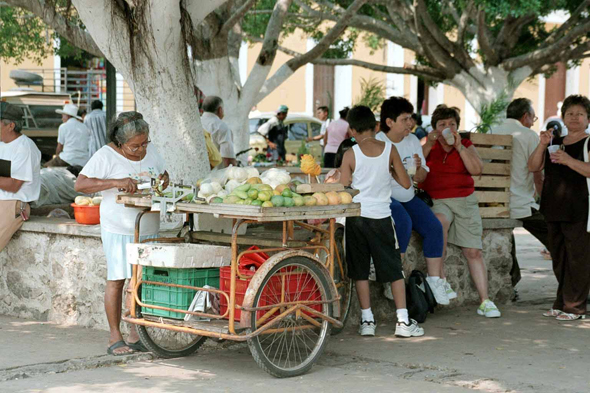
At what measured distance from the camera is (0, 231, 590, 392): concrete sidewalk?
5.59 m

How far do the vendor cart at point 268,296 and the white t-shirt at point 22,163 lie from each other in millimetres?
1678

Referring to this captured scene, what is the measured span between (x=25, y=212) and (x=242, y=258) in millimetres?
2467

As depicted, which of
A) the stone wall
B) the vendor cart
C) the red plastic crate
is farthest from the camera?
the stone wall

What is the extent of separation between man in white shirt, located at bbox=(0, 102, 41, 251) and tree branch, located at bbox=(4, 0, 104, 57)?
66.2 inches

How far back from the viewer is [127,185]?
5.97 metres

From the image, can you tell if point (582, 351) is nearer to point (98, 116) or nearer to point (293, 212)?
point (293, 212)

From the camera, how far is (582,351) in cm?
658

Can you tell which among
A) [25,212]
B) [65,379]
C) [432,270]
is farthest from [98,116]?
[65,379]

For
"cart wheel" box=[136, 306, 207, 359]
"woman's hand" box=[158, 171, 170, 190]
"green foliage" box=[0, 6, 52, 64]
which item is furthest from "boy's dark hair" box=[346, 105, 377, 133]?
"green foliage" box=[0, 6, 52, 64]

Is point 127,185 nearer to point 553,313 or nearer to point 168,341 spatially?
point 168,341

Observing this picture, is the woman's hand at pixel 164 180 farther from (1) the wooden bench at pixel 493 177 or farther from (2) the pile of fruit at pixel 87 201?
(1) the wooden bench at pixel 493 177

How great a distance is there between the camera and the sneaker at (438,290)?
24.8 feet

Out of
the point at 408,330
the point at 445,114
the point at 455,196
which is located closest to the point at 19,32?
the point at 445,114

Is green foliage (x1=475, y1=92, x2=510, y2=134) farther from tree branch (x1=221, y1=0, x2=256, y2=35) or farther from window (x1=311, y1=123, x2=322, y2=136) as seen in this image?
window (x1=311, y1=123, x2=322, y2=136)
